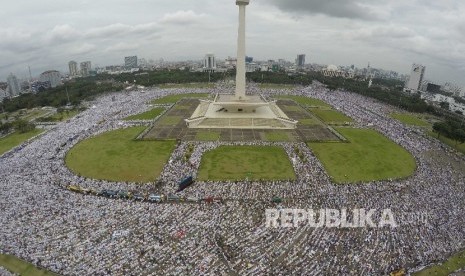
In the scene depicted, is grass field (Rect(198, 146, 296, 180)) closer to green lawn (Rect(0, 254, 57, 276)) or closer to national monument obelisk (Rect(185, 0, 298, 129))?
national monument obelisk (Rect(185, 0, 298, 129))

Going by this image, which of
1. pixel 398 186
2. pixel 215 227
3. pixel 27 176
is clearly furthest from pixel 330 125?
pixel 27 176

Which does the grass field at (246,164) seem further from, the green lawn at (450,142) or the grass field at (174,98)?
the grass field at (174,98)

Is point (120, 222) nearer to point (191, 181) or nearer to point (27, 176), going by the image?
point (191, 181)

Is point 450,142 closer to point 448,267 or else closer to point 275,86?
point 448,267

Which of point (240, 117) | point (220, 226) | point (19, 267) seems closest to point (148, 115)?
point (240, 117)

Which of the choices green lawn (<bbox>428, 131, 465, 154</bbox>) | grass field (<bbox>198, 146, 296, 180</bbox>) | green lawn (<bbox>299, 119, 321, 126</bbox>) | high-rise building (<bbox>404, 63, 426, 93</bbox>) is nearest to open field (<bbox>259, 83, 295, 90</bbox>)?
green lawn (<bbox>299, 119, 321, 126</bbox>)

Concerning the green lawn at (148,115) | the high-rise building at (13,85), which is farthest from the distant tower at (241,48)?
the high-rise building at (13,85)
